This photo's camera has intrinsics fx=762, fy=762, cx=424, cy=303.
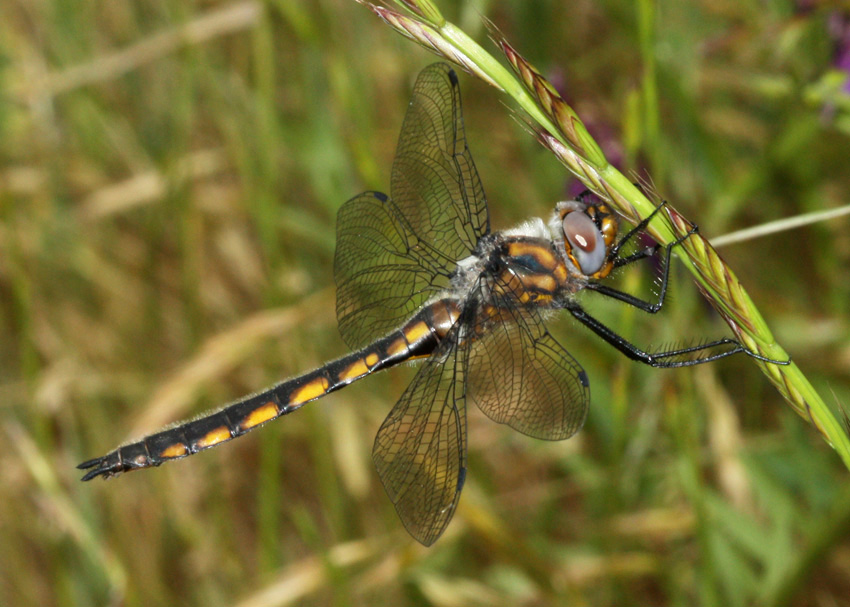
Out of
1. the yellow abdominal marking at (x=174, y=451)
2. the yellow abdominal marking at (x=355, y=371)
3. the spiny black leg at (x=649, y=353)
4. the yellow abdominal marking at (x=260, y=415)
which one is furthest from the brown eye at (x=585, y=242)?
the yellow abdominal marking at (x=174, y=451)

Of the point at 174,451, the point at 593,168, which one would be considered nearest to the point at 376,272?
the point at 174,451

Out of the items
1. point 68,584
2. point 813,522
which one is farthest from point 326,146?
point 813,522

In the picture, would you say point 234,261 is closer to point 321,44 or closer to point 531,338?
point 321,44

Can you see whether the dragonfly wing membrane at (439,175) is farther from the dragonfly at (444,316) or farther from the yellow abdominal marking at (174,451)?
the yellow abdominal marking at (174,451)

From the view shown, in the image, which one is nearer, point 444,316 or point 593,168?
point 593,168

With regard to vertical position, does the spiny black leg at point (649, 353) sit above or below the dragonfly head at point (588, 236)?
below

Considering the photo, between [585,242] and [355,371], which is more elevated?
[355,371]

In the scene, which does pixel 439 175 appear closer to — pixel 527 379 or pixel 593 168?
pixel 527 379

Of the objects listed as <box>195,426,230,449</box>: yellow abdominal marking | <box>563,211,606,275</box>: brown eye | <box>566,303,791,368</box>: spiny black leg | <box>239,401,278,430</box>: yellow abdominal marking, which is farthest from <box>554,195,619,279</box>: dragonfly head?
<box>195,426,230,449</box>: yellow abdominal marking
